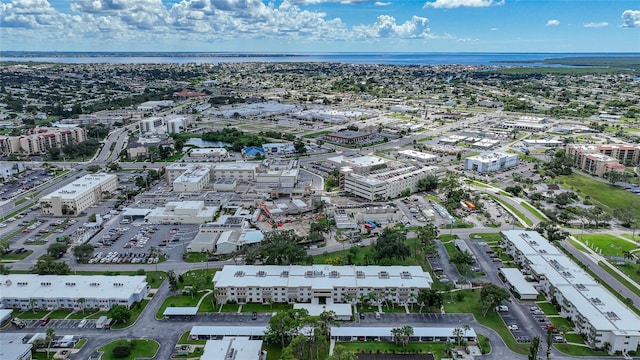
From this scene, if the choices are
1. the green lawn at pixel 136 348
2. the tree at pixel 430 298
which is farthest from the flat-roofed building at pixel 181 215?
the tree at pixel 430 298

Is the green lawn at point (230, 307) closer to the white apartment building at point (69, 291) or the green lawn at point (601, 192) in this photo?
the white apartment building at point (69, 291)

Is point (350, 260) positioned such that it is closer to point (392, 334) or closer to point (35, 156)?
point (392, 334)

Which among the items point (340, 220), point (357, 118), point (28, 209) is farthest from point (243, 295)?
point (357, 118)

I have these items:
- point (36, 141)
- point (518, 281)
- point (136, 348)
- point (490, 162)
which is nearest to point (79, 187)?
point (36, 141)

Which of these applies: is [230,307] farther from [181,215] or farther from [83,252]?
[181,215]

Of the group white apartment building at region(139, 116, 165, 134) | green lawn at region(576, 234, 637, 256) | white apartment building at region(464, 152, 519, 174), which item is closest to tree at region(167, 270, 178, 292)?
green lawn at region(576, 234, 637, 256)

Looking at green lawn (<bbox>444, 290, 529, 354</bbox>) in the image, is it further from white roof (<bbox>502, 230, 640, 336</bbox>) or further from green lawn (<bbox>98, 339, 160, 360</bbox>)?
green lawn (<bbox>98, 339, 160, 360</bbox>)
